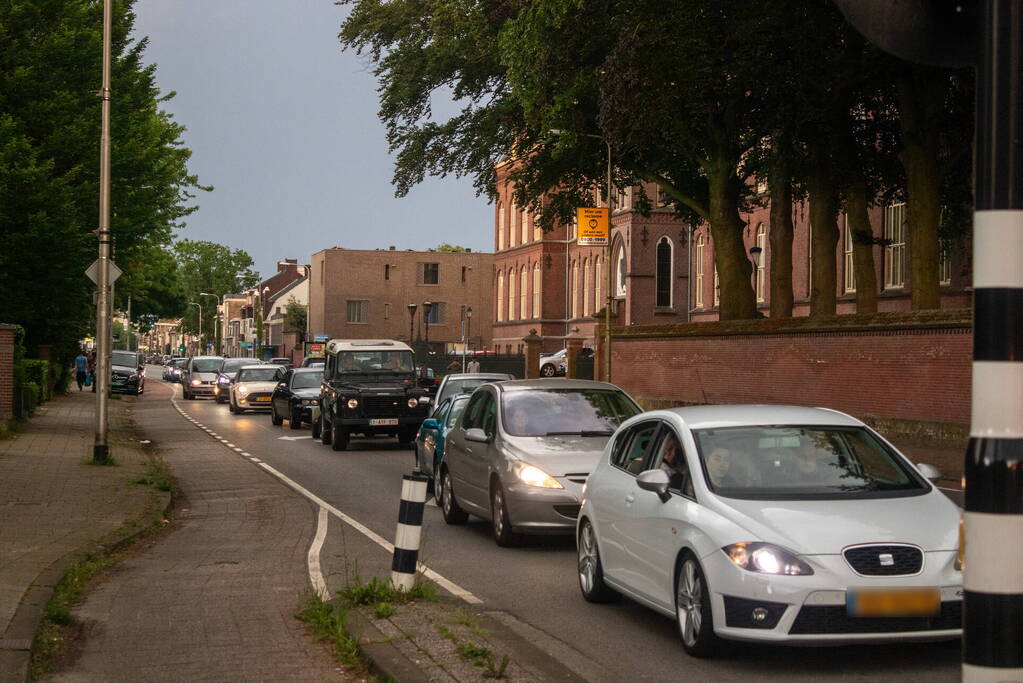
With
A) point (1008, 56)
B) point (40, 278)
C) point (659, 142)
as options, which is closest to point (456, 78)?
point (659, 142)

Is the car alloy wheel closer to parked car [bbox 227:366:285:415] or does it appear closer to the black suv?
the black suv

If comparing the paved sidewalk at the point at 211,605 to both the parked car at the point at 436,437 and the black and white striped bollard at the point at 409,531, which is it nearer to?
the black and white striped bollard at the point at 409,531

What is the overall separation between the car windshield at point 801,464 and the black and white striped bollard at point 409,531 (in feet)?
6.22

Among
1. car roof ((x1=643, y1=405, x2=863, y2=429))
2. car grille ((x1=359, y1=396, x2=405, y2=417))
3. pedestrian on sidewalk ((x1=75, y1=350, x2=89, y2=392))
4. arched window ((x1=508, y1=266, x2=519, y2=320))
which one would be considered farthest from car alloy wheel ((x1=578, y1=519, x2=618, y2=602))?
arched window ((x1=508, y1=266, x2=519, y2=320))

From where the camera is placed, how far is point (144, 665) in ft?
24.1

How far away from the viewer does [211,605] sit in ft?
30.2

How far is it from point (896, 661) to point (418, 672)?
2.71 m

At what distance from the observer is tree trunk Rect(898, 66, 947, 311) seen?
85.5ft

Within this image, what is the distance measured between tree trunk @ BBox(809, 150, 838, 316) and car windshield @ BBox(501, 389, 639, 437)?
1705 cm

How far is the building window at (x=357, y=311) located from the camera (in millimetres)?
106312

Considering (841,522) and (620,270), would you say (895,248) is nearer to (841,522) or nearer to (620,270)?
(620,270)

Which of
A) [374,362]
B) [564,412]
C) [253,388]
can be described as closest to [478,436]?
[564,412]

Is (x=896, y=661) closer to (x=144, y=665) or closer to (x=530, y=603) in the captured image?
(x=530, y=603)

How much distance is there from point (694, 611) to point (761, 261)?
2038 inches
